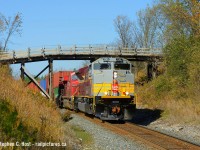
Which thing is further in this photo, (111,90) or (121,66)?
(121,66)

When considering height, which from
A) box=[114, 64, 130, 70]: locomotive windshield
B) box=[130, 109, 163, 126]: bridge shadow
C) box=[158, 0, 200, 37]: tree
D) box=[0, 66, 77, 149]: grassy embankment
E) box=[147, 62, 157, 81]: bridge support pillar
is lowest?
box=[130, 109, 163, 126]: bridge shadow

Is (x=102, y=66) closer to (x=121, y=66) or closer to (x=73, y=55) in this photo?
(x=121, y=66)

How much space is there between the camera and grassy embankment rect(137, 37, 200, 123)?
21441 mm

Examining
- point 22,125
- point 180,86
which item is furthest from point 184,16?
point 22,125

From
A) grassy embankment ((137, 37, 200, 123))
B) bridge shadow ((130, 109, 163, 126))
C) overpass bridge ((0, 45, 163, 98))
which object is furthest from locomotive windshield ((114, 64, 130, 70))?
overpass bridge ((0, 45, 163, 98))

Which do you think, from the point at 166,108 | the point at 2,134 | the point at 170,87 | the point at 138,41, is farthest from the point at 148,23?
the point at 2,134

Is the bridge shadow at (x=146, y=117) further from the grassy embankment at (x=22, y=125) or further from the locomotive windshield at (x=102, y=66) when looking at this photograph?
the grassy embankment at (x=22, y=125)

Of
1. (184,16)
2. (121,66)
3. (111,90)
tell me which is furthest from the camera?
(184,16)

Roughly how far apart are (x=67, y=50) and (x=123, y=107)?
25556 mm

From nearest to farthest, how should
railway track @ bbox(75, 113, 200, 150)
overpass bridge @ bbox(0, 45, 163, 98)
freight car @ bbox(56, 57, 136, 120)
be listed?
railway track @ bbox(75, 113, 200, 150)
freight car @ bbox(56, 57, 136, 120)
overpass bridge @ bbox(0, 45, 163, 98)

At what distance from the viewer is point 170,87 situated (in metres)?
29.0

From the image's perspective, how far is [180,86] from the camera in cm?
2745

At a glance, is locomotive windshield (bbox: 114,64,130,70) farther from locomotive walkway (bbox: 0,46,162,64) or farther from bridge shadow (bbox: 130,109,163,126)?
locomotive walkway (bbox: 0,46,162,64)

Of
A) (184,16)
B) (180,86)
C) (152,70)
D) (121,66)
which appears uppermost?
(184,16)
